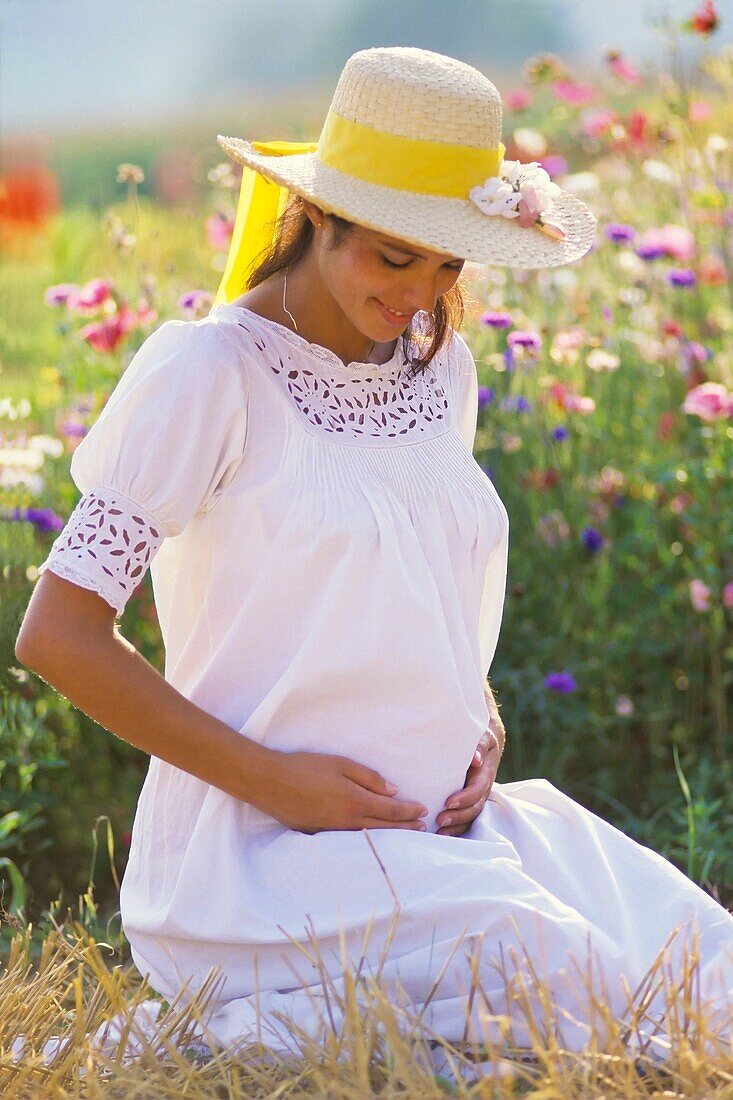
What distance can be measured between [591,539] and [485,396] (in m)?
0.37

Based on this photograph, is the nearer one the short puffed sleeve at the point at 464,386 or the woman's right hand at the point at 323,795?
the woman's right hand at the point at 323,795

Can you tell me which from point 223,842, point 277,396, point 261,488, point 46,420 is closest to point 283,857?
point 223,842

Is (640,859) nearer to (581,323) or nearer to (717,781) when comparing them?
(717,781)

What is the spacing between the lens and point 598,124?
137 inches

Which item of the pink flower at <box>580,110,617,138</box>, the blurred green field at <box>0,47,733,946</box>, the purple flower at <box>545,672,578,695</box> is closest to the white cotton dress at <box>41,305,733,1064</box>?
the blurred green field at <box>0,47,733,946</box>

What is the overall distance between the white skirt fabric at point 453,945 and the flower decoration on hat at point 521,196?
0.75 metres

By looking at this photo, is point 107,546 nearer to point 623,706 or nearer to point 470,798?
point 470,798

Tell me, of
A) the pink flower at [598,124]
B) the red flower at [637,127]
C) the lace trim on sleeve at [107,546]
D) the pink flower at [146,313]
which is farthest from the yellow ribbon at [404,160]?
the red flower at [637,127]

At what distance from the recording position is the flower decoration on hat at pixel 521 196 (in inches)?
67.1

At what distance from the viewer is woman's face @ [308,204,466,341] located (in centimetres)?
166

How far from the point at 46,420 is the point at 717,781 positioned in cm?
183

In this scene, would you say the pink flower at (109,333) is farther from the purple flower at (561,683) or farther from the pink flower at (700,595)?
the pink flower at (700,595)

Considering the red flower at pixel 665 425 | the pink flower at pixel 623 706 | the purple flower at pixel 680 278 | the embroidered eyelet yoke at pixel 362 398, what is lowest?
the pink flower at pixel 623 706

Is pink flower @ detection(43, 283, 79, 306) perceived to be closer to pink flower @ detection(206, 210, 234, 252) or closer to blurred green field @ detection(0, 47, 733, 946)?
blurred green field @ detection(0, 47, 733, 946)
